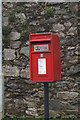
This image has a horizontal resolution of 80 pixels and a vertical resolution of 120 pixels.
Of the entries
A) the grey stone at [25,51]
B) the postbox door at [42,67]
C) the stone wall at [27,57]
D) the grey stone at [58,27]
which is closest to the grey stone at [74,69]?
the stone wall at [27,57]

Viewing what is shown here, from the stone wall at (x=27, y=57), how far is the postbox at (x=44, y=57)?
153 cm

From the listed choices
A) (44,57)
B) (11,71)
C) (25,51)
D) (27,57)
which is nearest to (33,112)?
(11,71)

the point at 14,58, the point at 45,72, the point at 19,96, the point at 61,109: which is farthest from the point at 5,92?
the point at 45,72

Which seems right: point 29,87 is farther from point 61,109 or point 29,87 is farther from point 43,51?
point 43,51

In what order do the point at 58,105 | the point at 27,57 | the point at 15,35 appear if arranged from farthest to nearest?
1. the point at 15,35
2. the point at 27,57
3. the point at 58,105

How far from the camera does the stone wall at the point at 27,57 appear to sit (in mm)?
5672

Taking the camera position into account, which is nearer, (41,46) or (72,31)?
(41,46)

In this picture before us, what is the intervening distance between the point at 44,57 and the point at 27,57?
5.89ft

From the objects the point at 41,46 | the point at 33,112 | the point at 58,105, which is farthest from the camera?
the point at 33,112

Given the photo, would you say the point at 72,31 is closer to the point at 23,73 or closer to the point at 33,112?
the point at 23,73

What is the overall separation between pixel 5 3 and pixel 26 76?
1797 mm

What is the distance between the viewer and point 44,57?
13.5 ft

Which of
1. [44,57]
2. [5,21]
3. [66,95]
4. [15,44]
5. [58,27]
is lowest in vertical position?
[66,95]

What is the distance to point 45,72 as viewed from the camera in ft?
13.5
